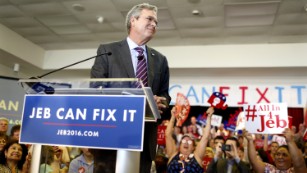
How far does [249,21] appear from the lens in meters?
5.03

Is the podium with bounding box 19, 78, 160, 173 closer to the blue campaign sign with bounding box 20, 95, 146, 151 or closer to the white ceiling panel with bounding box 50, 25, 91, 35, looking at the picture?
the blue campaign sign with bounding box 20, 95, 146, 151

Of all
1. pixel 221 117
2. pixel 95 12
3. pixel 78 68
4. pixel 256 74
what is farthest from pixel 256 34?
pixel 78 68

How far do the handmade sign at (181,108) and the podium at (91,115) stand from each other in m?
4.61

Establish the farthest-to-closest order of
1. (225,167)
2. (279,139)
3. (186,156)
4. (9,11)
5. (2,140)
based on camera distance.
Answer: (9,11) → (279,139) → (2,140) → (186,156) → (225,167)

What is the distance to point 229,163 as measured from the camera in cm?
329

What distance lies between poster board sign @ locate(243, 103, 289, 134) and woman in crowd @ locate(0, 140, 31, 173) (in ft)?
7.88

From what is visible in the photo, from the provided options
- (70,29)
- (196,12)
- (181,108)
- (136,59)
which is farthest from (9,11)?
(136,59)

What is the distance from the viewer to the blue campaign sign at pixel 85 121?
1001 mm

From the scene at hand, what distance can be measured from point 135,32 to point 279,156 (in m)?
2.39

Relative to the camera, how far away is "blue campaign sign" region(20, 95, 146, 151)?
3.28ft

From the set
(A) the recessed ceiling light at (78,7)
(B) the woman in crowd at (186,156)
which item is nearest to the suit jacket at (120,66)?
(B) the woman in crowd at (186,156)

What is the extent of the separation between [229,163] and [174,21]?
2.62 meters

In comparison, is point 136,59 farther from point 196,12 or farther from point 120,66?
point 196,12

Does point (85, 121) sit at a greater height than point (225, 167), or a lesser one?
greater
